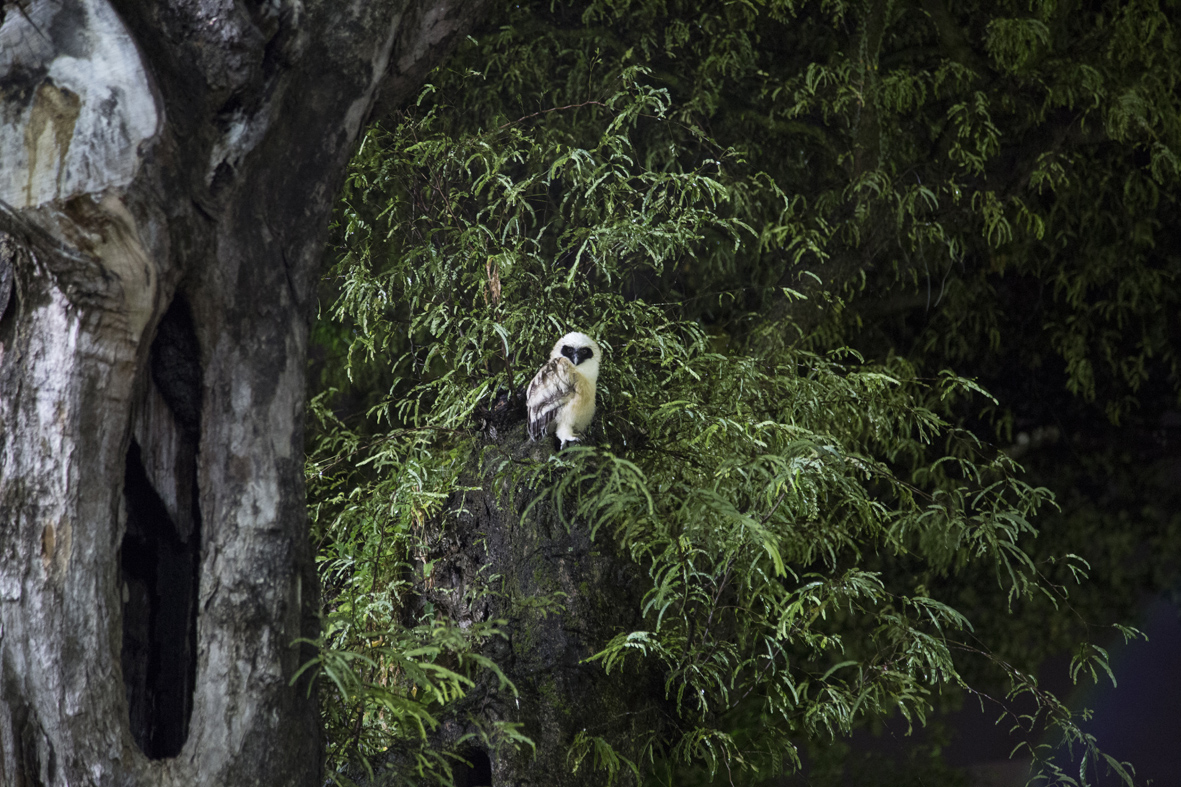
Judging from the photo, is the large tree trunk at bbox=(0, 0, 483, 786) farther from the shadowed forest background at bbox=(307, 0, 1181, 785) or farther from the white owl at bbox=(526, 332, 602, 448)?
the white owl at bbox=(526, 332, 602, 448)

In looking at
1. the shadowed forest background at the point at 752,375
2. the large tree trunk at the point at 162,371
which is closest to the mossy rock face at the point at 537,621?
the shadowed forest background at the point at 752,375

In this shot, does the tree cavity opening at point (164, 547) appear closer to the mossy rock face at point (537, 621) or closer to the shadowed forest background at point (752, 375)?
the shadowed forest background at point (752, 375)

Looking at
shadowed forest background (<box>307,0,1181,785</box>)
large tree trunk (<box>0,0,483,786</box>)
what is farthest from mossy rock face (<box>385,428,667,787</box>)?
large tree trunk (<box>0,0,483,786</box>)

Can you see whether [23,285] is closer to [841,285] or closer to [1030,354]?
[841,285]

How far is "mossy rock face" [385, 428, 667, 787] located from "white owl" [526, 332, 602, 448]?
0.18 feet

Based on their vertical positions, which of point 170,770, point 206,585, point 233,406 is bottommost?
point 170,770

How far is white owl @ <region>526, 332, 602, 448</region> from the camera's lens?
5.00 feet

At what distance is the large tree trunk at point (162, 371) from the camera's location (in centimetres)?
100

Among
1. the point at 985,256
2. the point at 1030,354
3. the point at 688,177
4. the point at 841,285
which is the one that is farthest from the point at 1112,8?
the point at 688,177

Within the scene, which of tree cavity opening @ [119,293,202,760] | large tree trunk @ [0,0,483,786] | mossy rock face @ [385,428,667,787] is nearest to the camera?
large tree trunk @ [0,0,483,786]

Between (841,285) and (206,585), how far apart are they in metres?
1.99

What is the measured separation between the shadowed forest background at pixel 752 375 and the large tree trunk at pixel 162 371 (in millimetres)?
169

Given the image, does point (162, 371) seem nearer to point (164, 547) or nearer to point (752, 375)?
point (164, 547)

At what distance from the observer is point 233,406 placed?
3.73 ft
